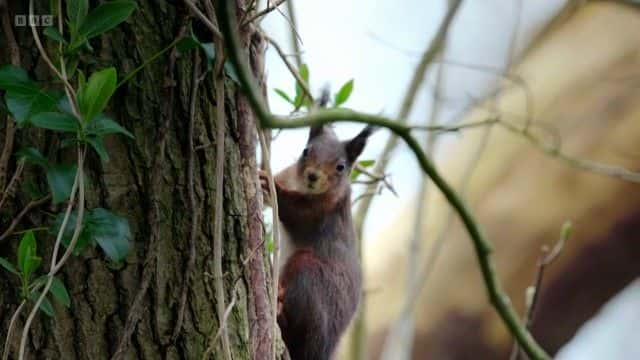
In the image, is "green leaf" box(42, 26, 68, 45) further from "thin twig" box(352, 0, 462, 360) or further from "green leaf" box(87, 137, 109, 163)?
"thin twig" box(352, 0, 462, 360)

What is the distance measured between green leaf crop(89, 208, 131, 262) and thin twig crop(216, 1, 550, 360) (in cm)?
40

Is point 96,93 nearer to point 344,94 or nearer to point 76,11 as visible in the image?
point 76,11

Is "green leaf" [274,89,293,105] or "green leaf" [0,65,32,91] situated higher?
"green leaf" [274,89,293,105]

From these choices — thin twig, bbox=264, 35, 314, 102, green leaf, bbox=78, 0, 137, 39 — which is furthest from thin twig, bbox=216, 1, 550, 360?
thin twig, bbox=264, 35, 314, 102

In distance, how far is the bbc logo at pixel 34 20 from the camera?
1.36m

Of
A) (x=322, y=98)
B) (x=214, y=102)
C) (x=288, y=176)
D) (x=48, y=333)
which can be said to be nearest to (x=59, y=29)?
(x=214, y=102)

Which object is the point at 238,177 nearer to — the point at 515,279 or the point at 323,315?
the point at 323,315

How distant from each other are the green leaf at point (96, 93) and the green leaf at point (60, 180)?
69 millimetres

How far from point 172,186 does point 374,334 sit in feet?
6.54

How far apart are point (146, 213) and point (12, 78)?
8.8 inches

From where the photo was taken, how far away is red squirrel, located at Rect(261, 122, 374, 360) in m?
2.05

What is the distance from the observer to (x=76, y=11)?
4.31 ft

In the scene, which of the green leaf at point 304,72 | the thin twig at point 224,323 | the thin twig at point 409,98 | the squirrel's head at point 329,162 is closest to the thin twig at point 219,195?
the thin twig at point 224,323

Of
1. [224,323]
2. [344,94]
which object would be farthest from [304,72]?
[224,323]
